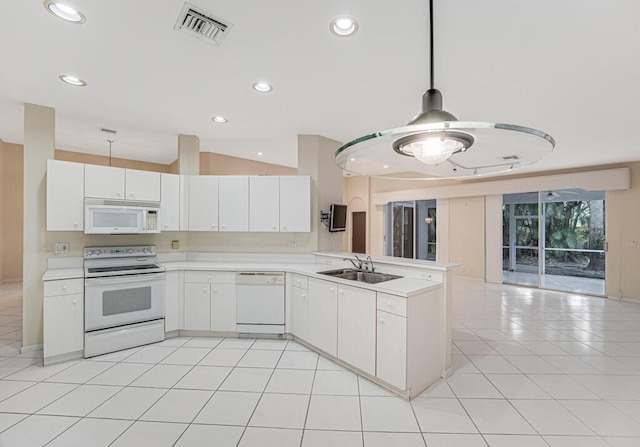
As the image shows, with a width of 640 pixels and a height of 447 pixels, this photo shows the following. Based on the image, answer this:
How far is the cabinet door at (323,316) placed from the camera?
2.86 metres

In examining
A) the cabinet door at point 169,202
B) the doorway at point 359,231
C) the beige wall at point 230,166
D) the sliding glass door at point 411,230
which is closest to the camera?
the cabinet door at point 169,202

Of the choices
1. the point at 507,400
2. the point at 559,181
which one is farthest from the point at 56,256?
the point at 559,181

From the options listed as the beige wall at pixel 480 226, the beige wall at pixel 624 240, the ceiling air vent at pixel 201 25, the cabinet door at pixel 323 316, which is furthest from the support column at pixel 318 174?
the beige wall at pixel 624 240

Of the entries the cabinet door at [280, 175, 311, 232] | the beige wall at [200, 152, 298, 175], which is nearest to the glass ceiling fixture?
the cabinet door at [280, 175, 311, 232]

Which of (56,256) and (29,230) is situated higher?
(29,230)

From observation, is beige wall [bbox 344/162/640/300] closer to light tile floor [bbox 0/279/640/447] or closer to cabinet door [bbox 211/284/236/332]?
light tile floor [bbox 0/279/640/447]

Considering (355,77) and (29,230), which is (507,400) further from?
(29,230)

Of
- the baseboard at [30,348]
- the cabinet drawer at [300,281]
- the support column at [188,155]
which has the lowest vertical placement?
the baseboard at [30,348]

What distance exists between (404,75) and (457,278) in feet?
21.1

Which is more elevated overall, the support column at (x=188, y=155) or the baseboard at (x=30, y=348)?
the support column at (x=188, y=155)

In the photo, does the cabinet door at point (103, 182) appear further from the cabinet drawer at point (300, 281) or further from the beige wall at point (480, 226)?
the beige wall at point (480, 226)

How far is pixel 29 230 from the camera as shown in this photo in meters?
3.14

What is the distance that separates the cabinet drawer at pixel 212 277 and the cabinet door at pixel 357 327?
152 centimetres

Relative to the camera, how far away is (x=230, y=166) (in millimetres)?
6395
